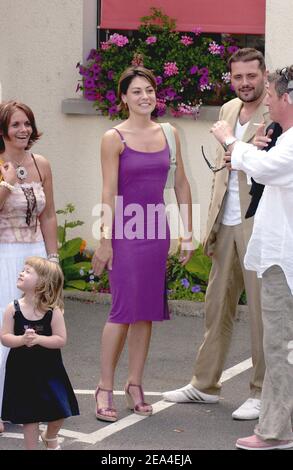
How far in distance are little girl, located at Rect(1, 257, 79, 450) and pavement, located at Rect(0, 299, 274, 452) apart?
0.58 m

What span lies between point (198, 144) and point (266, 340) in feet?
14.3

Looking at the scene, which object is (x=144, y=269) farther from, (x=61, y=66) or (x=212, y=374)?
(x=61, y=66)

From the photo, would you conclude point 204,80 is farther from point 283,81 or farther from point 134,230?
point 283,81

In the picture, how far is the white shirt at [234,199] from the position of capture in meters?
7.38

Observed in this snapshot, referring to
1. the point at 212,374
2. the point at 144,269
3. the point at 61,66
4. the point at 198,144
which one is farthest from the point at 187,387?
the point at 61,66

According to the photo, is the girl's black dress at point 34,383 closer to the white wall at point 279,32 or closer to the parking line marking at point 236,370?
the parking line marking at point 236,370

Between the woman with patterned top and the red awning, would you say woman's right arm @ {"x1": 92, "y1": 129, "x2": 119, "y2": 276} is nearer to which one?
the woman with patterned top

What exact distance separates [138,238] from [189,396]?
1084mm

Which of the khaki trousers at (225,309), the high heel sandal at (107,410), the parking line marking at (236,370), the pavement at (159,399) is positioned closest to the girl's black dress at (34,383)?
the pavement at (159,399)

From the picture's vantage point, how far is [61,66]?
11.2 metres

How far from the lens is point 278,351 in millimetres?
6523

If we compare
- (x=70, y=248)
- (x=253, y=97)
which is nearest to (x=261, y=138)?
(x=253, y=97)
